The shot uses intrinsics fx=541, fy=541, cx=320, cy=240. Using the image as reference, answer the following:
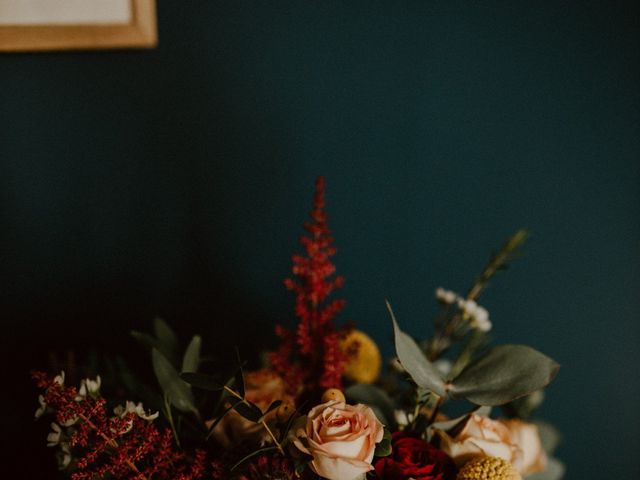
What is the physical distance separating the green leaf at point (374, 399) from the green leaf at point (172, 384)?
20cm

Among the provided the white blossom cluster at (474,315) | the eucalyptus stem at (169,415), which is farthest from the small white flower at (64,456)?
the white blossom cluster at (474,315)

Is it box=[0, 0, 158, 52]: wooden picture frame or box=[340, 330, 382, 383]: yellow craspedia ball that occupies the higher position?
box=[0, 0, 158, 52]: wooden picture frame

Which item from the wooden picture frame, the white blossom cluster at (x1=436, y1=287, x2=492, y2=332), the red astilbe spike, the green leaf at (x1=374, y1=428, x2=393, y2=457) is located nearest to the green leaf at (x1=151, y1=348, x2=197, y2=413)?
the red astilbe spike

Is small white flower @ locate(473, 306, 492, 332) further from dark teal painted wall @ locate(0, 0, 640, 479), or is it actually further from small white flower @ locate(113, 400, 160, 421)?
small white flower @ locate(113, 400, 160, 421)

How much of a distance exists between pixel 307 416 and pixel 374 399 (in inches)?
5.7

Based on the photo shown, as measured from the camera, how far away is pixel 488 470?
0.57 meters

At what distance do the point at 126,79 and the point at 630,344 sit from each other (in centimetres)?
102

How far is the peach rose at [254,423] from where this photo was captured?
64cm

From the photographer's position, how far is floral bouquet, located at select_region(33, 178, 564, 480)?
1.82 feet

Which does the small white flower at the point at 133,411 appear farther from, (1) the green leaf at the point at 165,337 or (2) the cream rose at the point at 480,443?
(2) the cream rose at the point at 480,443

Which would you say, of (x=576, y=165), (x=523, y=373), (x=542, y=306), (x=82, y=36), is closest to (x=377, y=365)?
(x=523, y=373)

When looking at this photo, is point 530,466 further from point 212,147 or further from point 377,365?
point 212,147

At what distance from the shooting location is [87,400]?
0.60 meters

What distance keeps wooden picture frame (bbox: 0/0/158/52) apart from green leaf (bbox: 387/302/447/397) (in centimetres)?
61
